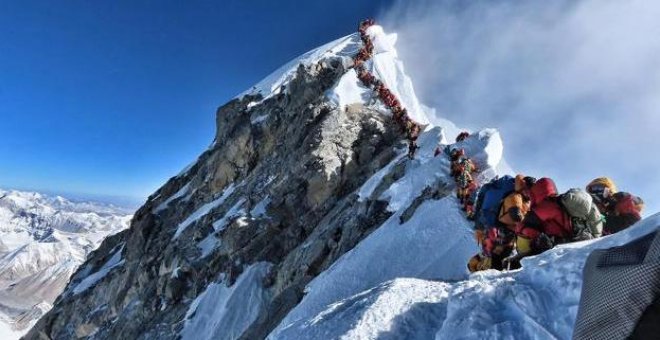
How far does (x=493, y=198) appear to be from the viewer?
10.8m

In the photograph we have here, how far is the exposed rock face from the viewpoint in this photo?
24.1 meters

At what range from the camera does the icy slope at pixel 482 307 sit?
6.17m

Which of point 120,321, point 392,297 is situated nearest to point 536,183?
point 392,297

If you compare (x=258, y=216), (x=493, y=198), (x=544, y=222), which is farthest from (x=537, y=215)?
(x=258, y=216)

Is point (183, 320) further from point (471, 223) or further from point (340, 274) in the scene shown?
point (471, 223)

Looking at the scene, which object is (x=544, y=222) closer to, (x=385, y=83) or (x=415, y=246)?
(x=415, y=246)

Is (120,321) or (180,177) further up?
(180,177)

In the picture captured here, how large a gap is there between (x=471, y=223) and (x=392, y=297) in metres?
7.80

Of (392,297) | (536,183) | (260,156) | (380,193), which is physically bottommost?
(392,297)

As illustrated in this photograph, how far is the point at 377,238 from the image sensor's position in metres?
17.8

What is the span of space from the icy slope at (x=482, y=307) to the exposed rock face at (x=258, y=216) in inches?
367

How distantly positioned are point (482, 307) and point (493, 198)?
438cm

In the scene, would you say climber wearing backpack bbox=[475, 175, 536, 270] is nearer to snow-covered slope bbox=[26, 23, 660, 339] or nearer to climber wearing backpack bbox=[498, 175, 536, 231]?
climber wearing backpack bbox=[498, 175, 536, 231]

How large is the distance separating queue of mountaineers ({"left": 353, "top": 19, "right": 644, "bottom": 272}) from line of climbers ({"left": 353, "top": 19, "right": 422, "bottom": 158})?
13.2 meters
